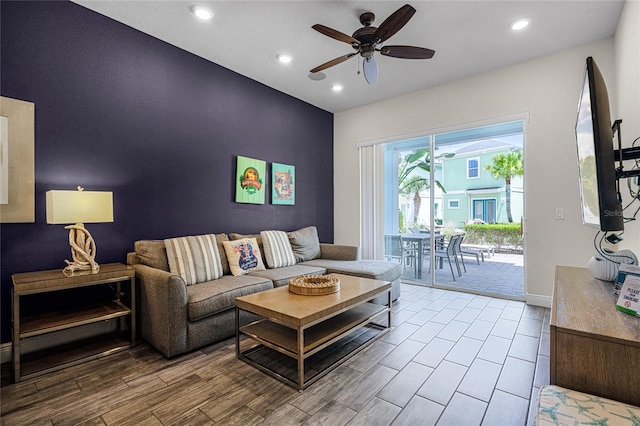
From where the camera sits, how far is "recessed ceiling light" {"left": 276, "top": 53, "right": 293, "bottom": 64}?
11.0 ft

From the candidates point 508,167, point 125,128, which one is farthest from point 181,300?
point 508,167

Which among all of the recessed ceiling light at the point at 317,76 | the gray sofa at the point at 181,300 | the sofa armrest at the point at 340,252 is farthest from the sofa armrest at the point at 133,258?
the recessed ceiling light at the point at 317,76

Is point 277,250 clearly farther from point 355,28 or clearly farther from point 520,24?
point 520,24

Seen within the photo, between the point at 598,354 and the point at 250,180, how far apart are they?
3.61 meters

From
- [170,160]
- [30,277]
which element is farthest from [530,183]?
[30,277]

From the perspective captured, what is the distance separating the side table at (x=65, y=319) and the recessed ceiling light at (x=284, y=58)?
266cm

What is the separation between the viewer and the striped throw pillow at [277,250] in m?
3.64

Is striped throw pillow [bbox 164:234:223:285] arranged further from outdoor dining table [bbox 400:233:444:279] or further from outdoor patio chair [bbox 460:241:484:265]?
outdoor patio chair [bbox 460:241:484:265]

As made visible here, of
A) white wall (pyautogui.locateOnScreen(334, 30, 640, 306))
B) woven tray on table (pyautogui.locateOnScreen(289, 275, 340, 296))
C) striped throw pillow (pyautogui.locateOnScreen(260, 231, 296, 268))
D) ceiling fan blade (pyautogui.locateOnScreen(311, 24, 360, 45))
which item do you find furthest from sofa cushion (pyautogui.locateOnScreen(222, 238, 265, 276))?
white wall (pyautogui.locateOnScreen(334, 30, 640, 306))

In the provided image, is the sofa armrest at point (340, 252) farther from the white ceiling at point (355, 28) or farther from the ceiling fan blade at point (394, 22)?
the ceiling fan blade at point (394, 22)

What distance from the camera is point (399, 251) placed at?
481 cm

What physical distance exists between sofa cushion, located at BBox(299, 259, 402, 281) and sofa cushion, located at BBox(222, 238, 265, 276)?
2.45 feet

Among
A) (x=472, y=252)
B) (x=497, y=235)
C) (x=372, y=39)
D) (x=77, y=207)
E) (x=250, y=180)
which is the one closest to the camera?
(x=77, y=207)

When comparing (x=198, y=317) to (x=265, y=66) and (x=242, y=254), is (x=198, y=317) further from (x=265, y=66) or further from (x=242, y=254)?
(x=265, y=66)
